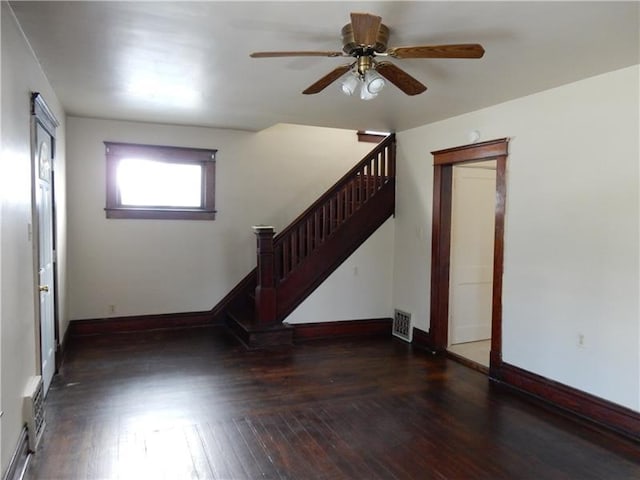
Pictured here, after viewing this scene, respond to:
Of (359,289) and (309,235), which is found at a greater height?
(309,235)

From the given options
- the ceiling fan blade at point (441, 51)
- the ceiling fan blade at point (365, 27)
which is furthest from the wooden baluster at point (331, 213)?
the ceiling fan blade at point (365, 27)

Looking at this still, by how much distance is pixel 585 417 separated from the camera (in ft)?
11.0

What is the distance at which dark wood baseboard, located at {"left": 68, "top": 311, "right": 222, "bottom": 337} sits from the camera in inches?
208

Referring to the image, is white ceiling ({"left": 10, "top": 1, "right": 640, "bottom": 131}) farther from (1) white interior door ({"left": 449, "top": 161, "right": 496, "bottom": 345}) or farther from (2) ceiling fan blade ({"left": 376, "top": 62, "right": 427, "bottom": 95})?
(1) white interior door ({"left": 449, "top": 161, "right": 496, "bottom": 345})

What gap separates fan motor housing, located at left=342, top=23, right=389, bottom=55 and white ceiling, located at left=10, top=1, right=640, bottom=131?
5cm

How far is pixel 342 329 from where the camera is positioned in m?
5.52

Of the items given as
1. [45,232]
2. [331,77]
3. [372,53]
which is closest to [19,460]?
[45,232]

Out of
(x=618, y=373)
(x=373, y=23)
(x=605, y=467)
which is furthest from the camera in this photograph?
(x=618, y=373)

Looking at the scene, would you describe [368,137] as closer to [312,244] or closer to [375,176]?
[375,176]

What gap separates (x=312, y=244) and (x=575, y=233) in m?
2.78

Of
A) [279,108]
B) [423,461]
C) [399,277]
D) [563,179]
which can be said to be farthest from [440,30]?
[399,277]

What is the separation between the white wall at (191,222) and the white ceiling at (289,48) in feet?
3.55

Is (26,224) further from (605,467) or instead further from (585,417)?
(585,417)

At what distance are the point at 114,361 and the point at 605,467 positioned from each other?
409 cm
